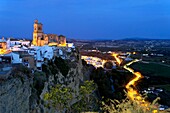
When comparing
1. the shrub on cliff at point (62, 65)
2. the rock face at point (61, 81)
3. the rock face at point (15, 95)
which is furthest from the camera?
the shrub on cliff at point (62, 65)

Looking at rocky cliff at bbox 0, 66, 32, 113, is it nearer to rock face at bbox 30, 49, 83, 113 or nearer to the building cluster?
the building cluster

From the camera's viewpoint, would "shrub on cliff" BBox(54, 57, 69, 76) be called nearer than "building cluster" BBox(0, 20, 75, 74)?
No

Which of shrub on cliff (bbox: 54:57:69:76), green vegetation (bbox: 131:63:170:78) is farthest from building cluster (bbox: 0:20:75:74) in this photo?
green vegetation (bbox: 131:63:170:78)

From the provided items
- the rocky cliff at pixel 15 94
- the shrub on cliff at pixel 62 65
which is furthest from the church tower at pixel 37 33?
the rocky cliff at pixel 15 94

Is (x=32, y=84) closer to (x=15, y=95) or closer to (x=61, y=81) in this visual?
(x=15, y=95)

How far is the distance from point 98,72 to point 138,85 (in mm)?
7702

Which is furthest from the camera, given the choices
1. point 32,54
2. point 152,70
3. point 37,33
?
point 152,70

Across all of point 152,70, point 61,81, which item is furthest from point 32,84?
point 152,70

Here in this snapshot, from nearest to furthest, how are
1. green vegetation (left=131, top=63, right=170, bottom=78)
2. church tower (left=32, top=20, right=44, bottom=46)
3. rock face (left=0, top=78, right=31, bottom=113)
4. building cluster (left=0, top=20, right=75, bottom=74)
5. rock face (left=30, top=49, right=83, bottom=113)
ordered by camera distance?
1. rock face (left=0, top=78, right=31, bottom=113)
2. rock face (left=30, top=49, right=83, bottom=113)
3. building cluster (left=0, top=20, right=75, bottom=74)
4. church tower (left=32, top=20, right=44, bottom=46)
5. green vegetation (left=131, top=63, right=170, bottom=78)

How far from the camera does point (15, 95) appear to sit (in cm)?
1598

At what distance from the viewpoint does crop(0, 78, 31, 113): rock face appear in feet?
48.1

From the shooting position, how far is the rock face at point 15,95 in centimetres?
1466

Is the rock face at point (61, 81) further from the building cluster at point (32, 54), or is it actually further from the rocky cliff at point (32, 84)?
the building cluster at point (32, 54)

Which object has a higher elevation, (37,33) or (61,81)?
(37,33)
